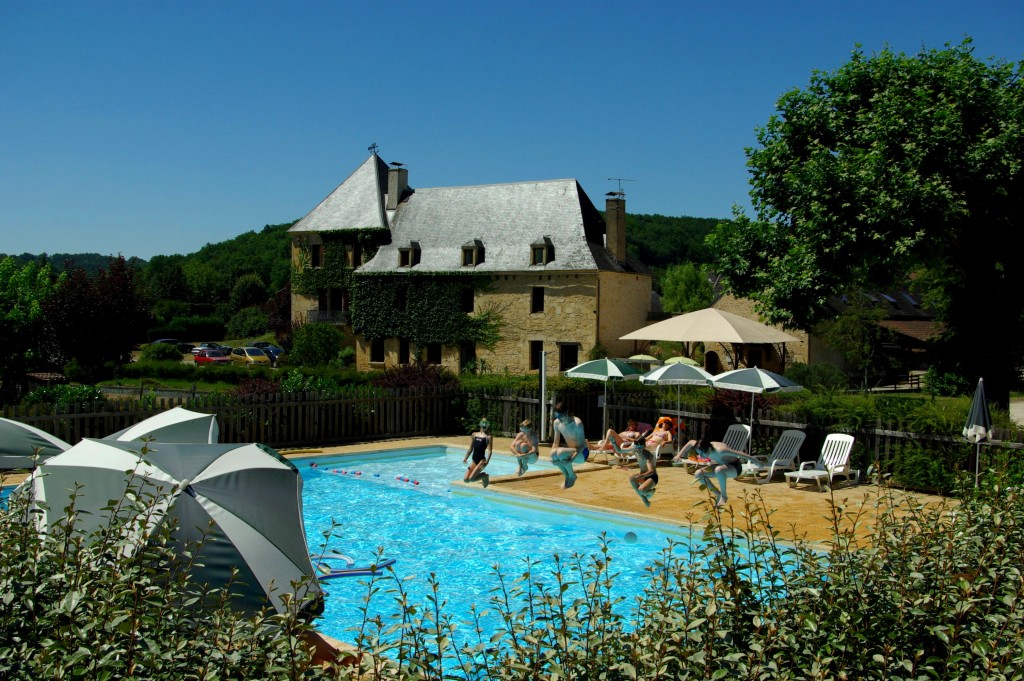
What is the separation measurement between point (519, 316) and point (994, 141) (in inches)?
959

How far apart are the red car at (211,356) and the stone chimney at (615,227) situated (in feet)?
90.7

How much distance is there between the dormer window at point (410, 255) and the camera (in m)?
43.8

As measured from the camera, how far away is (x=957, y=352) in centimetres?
2386

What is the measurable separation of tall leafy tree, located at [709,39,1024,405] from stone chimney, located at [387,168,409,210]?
2452cm

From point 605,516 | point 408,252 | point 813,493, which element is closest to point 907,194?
point 813,493

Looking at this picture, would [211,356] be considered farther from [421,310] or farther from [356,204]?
[421,310]

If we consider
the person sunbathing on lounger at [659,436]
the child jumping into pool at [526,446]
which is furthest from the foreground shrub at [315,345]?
the child jumping into pool at [526,446]

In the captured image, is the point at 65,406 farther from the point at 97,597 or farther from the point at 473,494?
the point at 97,597

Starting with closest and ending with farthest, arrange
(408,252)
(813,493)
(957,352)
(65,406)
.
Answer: (813,493), (65,406), (957,352), (408,252)

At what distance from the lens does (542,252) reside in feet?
134

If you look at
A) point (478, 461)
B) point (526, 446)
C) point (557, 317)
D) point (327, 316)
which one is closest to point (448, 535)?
point (478, 461)

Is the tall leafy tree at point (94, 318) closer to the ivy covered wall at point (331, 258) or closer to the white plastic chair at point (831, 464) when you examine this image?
the ivy covered wall at point (331, 258)

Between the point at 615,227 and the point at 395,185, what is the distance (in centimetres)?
1247

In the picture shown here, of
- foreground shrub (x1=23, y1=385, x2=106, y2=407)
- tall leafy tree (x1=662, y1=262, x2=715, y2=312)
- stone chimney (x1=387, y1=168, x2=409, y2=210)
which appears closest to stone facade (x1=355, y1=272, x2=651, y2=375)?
stone chimney (x1=387, y1=168, x2=409, y2=210)
